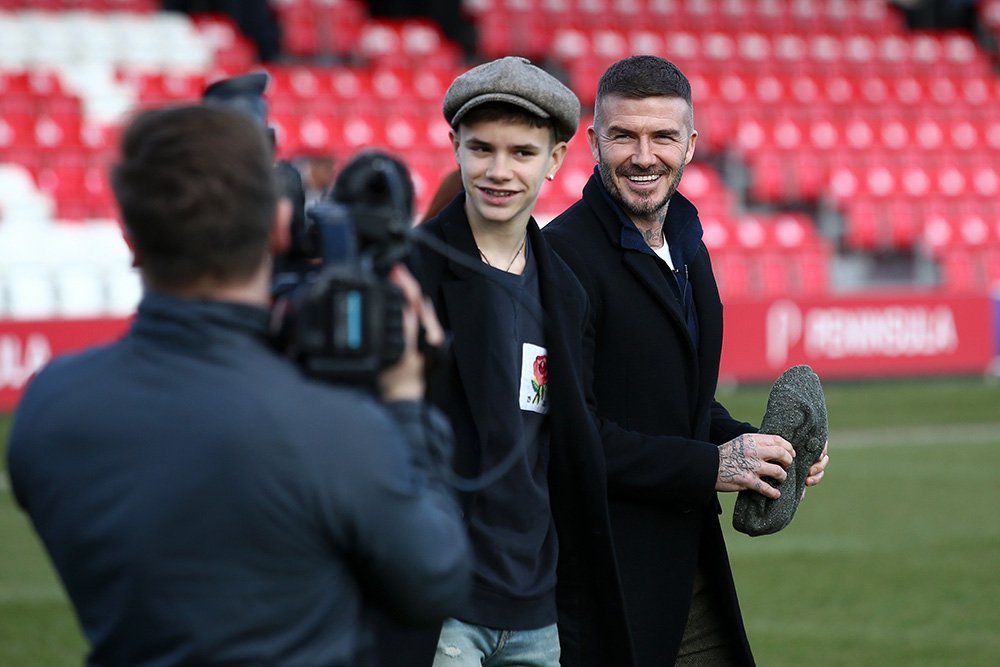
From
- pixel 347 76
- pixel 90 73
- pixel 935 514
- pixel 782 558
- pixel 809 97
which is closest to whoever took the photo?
pixel 782 558

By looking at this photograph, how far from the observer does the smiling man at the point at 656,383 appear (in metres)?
3.39

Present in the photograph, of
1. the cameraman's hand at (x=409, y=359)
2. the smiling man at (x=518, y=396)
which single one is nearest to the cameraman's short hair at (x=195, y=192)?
the cameraman's hand at (x=409, y=359)

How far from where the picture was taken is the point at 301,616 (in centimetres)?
183

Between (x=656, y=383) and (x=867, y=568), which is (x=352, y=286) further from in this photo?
(x=867, y=568)

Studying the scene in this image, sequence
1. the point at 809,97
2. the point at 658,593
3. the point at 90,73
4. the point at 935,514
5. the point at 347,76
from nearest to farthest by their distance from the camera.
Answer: the point at 658,593 < the point at 935,514 < the point at 90,73 < the point at 347,76 < the point at 809,97

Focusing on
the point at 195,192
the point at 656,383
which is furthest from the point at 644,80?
the point at 195,192

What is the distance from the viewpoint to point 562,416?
3.09 metres

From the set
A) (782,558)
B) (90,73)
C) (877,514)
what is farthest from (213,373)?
(90,73)

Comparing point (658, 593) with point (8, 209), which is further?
point (8, 209)

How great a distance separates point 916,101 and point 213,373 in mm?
20682

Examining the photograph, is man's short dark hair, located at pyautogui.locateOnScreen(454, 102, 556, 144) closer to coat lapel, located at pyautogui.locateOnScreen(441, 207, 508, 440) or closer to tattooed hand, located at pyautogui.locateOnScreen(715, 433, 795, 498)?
coat lapel, located at pyautogui.locateOnScreen(441, 207, 508, 440)

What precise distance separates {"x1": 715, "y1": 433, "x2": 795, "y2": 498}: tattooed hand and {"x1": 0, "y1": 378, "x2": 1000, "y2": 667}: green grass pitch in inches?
110

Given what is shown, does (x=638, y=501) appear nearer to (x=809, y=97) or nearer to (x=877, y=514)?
(x=877, y=514)

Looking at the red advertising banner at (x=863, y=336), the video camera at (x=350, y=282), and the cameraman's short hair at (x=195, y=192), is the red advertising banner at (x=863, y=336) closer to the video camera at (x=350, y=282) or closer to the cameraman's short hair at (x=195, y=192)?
the video camera at (x=350, y=282)
